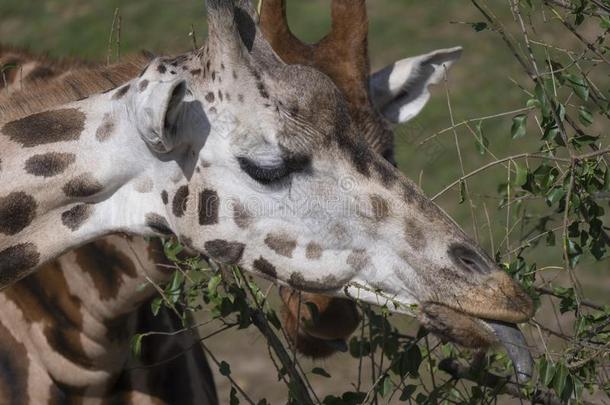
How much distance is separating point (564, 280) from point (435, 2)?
464cm

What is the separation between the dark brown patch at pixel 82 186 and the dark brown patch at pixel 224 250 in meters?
0.38

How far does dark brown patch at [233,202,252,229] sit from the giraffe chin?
23.0 inches

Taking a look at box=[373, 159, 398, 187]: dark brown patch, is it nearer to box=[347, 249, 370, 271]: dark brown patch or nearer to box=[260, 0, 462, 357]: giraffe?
box=[347, 249, 370, 271]: dark brown patch

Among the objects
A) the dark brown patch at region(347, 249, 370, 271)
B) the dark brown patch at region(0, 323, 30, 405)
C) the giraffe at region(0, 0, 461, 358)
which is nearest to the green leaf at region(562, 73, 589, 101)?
the dark brown patch at region(347, 249, 370, 271)

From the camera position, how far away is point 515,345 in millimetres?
3324

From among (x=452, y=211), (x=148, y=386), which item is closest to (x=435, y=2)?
(x=452, y=211)

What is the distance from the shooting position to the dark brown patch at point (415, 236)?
3.41 m

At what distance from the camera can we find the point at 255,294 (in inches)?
159

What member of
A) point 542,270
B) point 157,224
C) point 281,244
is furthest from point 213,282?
point 542,270

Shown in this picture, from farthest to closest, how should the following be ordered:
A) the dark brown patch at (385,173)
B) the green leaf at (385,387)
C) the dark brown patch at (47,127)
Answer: the green leaf at (385,387) < the dark brown patch at (47,127) < the dark brown patch at (385,173)

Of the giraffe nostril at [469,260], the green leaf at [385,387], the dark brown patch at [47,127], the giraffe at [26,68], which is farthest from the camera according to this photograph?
the giraffe at [26,68]

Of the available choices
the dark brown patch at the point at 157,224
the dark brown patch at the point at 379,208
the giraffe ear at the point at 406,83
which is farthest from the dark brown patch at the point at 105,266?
the giraffe ear at the point at 406,83

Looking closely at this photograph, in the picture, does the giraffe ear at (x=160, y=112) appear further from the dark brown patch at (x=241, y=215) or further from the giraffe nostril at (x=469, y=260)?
the giraffe nostril at (x=469, y=260)

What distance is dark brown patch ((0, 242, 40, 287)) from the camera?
3561 millimetres
